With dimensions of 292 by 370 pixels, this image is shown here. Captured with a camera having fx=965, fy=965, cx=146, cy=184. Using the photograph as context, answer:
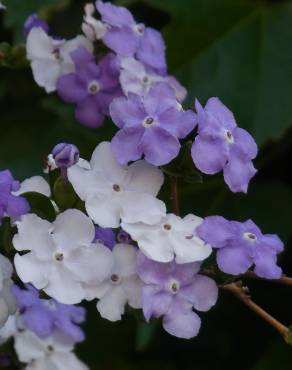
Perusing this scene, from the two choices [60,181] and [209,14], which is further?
[209,14]

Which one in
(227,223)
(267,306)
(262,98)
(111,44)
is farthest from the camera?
(267,306)

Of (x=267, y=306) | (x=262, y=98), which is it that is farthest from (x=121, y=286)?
(x=267, y=306)

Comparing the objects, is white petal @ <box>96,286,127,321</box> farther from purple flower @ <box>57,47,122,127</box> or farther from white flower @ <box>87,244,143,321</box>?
purple flower @ <box>57,47,122,127</box>

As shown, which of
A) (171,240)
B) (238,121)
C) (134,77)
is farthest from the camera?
(238,121)

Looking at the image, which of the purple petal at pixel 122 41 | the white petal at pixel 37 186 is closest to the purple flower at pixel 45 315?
the white petal at pixel 37 186

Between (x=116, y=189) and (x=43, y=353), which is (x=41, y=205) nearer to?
(x=116, y=189)

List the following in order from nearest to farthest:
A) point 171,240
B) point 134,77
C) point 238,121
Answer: point 171,240 → point 134,77 → point 238,121

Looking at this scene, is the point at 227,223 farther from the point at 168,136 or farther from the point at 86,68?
the point at 86,68

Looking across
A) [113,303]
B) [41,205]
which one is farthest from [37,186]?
[113,303]
